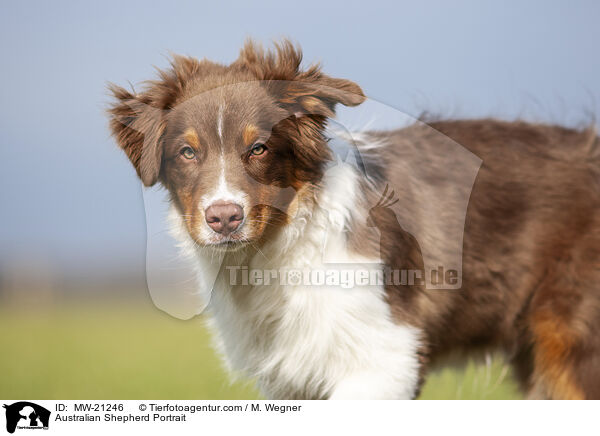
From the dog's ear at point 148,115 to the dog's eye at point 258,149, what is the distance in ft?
1.75

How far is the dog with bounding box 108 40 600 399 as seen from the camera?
392 centimetres

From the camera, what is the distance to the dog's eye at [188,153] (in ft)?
12.8

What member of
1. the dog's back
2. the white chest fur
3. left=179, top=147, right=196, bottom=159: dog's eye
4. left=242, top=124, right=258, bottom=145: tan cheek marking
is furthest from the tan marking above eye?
the dog's back

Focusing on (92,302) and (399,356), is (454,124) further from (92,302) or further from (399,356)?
(92,302)

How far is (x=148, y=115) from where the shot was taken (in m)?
4.06

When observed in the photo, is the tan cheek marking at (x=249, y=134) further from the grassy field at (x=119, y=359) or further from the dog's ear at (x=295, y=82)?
the grassy field at (x=119, y=359)

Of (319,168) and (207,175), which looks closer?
(207,175)

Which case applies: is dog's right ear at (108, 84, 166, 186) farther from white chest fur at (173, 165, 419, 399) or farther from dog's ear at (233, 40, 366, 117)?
white chest fur at (173, 165, 419, 399)

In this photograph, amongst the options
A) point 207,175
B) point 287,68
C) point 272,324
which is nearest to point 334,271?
point 272,324

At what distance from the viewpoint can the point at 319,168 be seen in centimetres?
409

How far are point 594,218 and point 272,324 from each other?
2045mm

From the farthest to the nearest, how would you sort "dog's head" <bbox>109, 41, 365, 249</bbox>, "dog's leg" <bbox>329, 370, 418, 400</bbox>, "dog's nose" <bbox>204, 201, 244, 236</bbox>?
"dog's leg" <bbox>329, 370, 418, 400</bbox> < "dog's head" <bbox>109, 41, 365, 249</bbox> < "dog's nose" <bbox>204, 201, 244, 236</bbox>

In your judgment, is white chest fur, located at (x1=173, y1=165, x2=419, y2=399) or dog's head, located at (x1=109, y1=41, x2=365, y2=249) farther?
white chest fur, located at (x1=173, y1=165, x2=419, y2=399)
